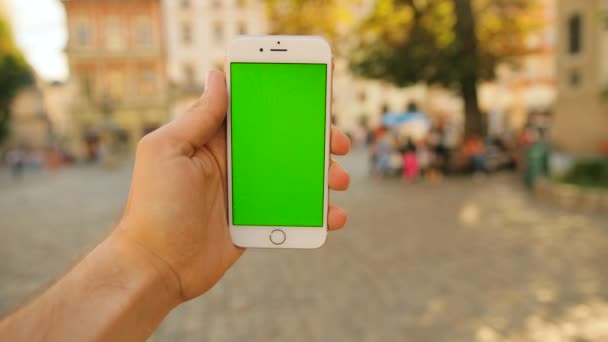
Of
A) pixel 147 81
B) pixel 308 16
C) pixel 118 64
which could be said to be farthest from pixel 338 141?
pixel 118 64

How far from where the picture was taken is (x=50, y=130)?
55688 millimetres

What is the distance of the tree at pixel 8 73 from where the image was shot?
36625mm

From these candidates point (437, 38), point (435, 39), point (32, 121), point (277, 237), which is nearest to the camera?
point (277, 237)

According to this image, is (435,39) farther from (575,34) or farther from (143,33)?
(143,33)

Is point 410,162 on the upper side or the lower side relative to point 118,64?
lower

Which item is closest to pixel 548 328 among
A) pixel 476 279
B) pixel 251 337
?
pixel 476 279

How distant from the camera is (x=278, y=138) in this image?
7.46 ft

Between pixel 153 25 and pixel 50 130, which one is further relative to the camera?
pixel 50 130

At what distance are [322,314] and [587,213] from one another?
730cm

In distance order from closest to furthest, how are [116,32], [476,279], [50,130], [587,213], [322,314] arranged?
[322,314]
[476,279]
[587,213]
[116,32]
[50,130]

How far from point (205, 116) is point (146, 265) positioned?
668 mm

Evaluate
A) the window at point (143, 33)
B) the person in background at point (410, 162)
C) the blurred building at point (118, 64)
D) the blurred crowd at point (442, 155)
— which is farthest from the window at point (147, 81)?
the person in background at point (410, 162)

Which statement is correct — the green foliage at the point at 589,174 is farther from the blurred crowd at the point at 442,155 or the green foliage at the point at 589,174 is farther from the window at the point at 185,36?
the window at the point at 185,36

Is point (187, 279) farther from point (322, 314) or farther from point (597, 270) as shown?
point (597, 270)
